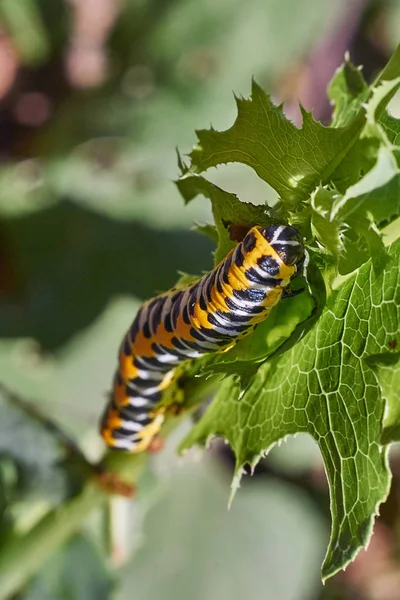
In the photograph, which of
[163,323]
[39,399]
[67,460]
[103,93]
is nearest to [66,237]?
[39,399]

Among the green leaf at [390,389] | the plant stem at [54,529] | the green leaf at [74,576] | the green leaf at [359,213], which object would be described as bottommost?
the green leaf at [74,576]

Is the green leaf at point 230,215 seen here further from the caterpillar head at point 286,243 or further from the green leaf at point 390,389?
the green leaf at point 390,389

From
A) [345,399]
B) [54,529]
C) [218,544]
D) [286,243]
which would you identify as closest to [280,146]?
[286,243]

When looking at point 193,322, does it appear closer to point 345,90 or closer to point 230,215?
point 230,215

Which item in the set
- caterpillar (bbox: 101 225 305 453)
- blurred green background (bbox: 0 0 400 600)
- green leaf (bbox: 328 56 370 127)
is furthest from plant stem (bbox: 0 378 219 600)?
green leaf (bbox: 328 56 370 127)

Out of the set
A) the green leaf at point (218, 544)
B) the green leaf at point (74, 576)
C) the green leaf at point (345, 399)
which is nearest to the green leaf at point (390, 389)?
the green leaf at point (345, 399)

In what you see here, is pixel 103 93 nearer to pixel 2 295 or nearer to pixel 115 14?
pixel 115 14
